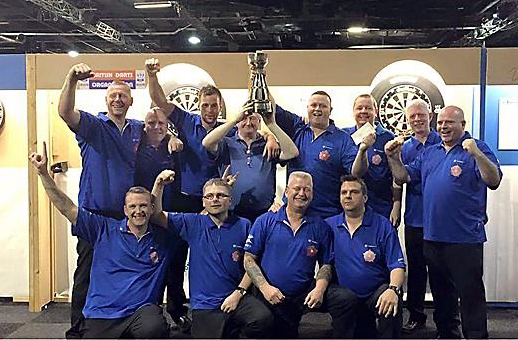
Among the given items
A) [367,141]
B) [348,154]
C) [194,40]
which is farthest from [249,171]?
[194,40]

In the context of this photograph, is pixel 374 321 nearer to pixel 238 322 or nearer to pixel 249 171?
pixel 238 322

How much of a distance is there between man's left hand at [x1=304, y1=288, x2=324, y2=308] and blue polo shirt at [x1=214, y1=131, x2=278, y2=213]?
63 centimetres

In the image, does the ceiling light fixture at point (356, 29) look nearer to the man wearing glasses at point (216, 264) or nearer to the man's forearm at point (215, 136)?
the man's forearm at point (215, 136)

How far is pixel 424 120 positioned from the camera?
151 inches

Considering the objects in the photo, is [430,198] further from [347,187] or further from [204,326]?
[204,326]

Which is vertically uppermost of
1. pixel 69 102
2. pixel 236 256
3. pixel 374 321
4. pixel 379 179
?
pixel 69 102

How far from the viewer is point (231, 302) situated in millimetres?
3186

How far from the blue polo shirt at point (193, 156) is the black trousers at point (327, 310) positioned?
78 centimetres

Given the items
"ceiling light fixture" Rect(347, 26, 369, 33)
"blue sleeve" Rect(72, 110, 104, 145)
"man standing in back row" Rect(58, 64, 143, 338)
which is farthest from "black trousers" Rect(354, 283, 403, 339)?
"ceiling light fixture" Rect(347, 26, 369, 33)

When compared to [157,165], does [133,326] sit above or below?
below

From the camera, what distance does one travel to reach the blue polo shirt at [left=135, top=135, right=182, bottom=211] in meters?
3.67

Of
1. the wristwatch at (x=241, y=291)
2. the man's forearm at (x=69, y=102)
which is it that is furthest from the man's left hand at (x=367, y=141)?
the man's forearm at (x=69, y=102)

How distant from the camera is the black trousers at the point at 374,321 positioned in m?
3.14

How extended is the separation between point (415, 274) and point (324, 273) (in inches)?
40.5
